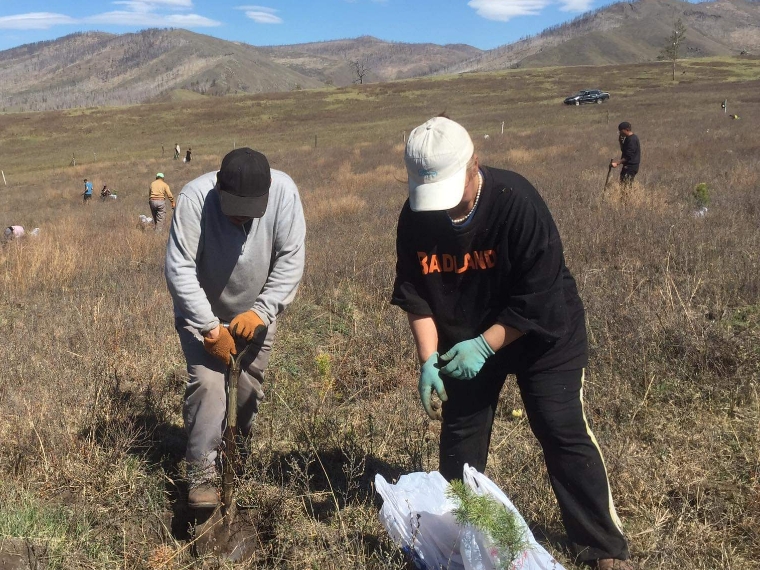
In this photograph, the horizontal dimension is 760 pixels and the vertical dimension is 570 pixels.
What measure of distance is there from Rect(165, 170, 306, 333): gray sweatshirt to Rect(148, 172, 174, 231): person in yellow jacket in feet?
34.1

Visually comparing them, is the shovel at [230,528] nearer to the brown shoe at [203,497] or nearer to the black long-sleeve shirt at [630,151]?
the brown shoe at [203,497]

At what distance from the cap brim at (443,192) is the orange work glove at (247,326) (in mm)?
1035

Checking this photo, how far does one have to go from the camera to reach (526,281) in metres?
2.04

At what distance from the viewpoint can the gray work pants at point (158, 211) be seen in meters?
12.4

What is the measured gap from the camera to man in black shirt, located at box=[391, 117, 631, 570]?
2.01 m

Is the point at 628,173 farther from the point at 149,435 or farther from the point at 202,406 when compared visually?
the point at 202,406

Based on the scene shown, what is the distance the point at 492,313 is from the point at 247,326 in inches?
41.2

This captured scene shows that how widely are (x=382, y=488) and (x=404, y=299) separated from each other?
70 centimetres

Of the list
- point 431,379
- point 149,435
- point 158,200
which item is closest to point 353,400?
point 149,435

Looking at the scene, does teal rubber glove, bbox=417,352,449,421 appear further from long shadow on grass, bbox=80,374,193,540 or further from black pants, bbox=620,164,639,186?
black pants, bbox=620,164,639,186

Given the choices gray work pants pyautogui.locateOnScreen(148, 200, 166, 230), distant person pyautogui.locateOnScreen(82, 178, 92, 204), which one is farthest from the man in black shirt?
distant person pyautogui.locateOnScreen(82, 178, 92, 204)

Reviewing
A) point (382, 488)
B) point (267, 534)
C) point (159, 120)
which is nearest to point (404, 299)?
point (382, 488)

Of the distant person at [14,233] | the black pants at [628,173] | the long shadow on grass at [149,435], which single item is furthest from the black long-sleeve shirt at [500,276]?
the distant person at [14,233]

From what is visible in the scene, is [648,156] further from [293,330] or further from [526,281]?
[526,281]
